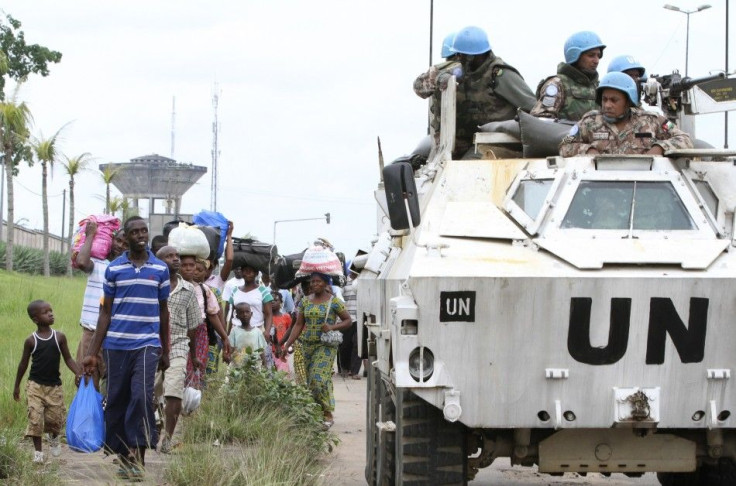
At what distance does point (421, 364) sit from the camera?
7496mm

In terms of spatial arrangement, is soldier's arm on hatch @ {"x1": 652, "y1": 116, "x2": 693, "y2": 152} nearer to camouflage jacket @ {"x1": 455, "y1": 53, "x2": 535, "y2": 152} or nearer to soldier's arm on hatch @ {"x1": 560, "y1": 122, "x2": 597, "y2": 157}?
soldier's arm on hatch @ {"x1": 560, "y1": 122, "x2": 597, "y2": 157}

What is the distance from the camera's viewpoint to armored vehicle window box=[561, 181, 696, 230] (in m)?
8.26

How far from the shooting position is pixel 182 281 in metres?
11.1

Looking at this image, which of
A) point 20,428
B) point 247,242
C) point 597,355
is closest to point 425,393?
point 597,355

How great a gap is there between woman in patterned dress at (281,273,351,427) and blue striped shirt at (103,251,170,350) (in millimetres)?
3469

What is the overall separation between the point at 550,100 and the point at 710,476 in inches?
114

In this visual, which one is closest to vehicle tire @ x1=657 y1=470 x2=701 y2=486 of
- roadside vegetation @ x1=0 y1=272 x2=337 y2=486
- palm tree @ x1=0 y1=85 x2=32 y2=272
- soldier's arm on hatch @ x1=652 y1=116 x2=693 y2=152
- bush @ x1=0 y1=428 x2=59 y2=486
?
soldier's arm on hatch @ x1=652 y1=116 x2=693 y2=152

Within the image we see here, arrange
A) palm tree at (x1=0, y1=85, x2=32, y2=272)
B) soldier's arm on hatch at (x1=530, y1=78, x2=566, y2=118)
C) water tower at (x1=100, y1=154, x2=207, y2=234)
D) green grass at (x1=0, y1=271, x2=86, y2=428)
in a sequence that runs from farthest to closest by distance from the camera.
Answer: water tower at (x1=100, y1=154, x2=207, y2=234), palm tree at (x1=0, y1=85, x2=32, y2=272), green grass at (x1=0, y1=271, x2=86, y2=428), soldier's arm on hatch at (x1=530, y1=78, x2=566, y2=118)

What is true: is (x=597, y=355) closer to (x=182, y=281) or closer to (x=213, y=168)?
(x=182, y=281)

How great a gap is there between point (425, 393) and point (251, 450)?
2.27m

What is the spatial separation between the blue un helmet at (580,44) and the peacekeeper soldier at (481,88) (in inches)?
18.1

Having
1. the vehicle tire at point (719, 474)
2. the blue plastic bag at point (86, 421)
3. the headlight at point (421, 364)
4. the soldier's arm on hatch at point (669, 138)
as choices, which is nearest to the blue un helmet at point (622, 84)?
the soldier's arm on hatch at point (669, 138)

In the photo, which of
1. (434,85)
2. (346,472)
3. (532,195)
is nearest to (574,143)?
(532,195)

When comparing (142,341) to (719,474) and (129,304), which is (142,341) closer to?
(129,304)
